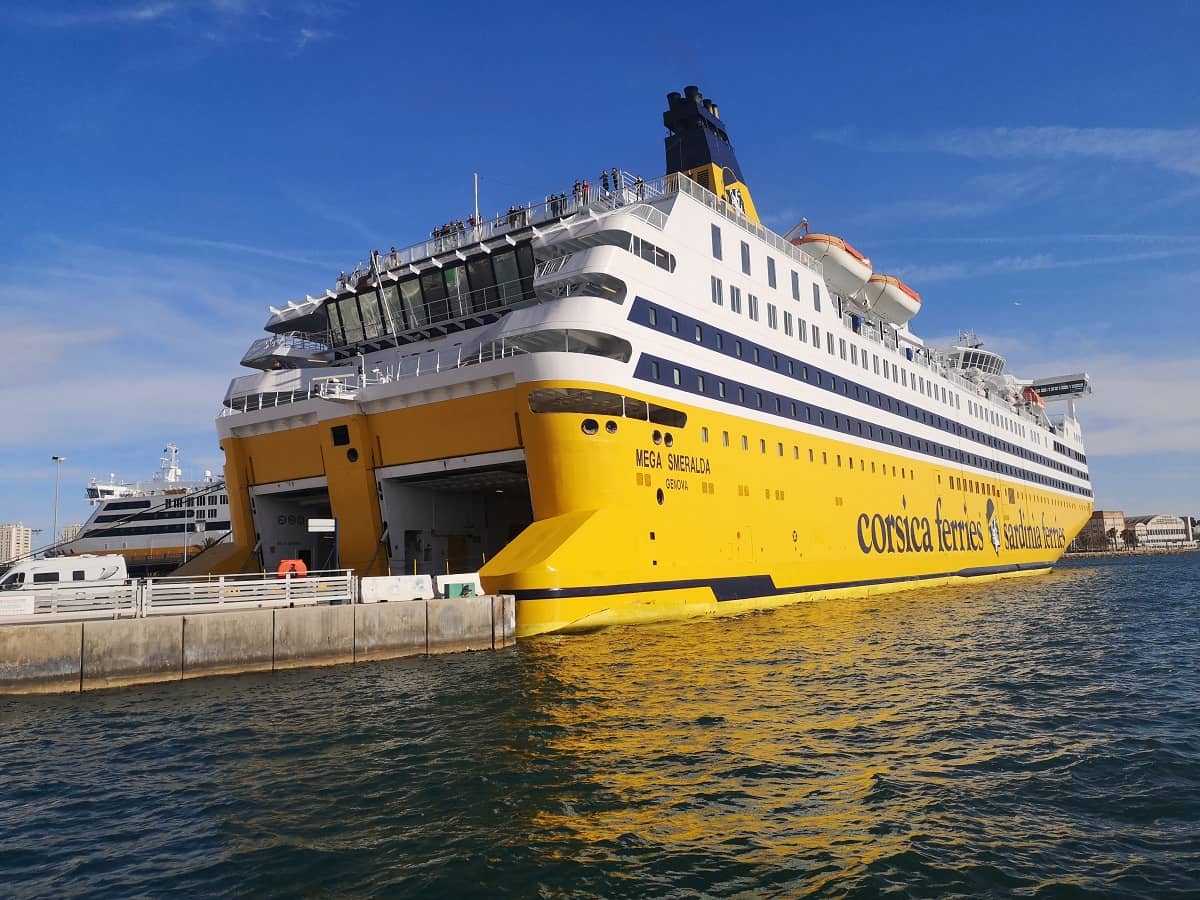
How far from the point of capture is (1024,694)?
1527cm

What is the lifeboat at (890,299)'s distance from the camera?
1826 inches

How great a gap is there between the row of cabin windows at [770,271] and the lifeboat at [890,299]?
1019cm

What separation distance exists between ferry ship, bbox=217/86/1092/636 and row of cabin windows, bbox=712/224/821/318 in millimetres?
102

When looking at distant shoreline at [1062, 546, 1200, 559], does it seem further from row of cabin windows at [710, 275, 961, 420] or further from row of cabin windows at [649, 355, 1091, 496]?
row of cabin windows at [649, 355, 1091, 496]

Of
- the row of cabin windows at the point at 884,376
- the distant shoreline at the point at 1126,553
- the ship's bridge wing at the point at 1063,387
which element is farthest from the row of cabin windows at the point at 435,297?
the distant shoreline at the point at 1126,553

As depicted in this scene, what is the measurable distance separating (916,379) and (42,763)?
46.0 m

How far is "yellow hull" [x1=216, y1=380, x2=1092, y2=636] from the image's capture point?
2247 cm

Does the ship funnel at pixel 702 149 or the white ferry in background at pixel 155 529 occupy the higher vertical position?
the ship funnel at pixel 702 149

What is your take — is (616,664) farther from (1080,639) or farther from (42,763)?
(1080,639)

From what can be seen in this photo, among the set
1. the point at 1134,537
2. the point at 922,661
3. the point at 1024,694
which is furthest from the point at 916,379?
the point at 1134,537

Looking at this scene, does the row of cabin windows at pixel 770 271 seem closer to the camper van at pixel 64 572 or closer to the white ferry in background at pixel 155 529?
the camper van at pixel 64 572

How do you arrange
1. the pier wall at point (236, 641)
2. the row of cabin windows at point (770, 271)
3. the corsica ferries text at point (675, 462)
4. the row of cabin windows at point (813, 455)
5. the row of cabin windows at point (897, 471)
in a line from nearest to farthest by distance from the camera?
the pier wall at point (236, 641) → the corsica ferries text at point (675, 462) → the row of cabin windows at point (813, 455) → the row of cabin windows at point (897, 471) → the row of cabin windows at point (770, 271)

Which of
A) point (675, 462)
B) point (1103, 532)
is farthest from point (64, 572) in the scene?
point (1103, 532)

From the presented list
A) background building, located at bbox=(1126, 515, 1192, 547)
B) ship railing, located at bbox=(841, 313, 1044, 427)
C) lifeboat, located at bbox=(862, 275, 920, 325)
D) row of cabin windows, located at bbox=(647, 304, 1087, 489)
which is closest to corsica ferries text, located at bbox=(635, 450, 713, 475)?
row of cabin windows, located at bbox=(647, 304, 1087, 489)
